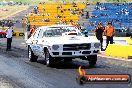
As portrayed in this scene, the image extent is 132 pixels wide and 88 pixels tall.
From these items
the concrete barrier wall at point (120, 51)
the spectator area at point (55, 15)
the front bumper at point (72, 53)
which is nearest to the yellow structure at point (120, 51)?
the concrete barrier wall at point (120, 51)

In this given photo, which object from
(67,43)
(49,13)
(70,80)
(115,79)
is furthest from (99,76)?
(49,13)

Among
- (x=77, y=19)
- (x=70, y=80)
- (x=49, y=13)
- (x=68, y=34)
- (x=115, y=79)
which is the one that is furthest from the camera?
(x=49, y=13)

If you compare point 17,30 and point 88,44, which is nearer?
point 88,44

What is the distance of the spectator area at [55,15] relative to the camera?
56.8 m

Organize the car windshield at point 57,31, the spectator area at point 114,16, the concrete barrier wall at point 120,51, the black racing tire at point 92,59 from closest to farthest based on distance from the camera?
the black racing tire at point 92,59 → the car windshield at point 57,31 → the concrete barrier wall at point 120,51 → the spectator area at point 114,16

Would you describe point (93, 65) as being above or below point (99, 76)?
below

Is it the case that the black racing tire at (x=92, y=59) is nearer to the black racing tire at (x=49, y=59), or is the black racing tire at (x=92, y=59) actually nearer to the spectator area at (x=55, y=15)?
the black racing tire at (x=49, y=59)

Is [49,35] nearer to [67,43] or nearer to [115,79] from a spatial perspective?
[67,43]

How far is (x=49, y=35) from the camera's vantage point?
17.0 meters

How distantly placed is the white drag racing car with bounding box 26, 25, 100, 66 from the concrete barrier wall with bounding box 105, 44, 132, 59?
407cm

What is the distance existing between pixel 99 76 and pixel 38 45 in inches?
485

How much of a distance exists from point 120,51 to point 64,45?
614 centimetres

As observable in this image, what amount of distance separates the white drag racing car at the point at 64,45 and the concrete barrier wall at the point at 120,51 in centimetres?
407

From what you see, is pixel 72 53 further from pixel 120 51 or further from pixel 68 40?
pixel 120 51
